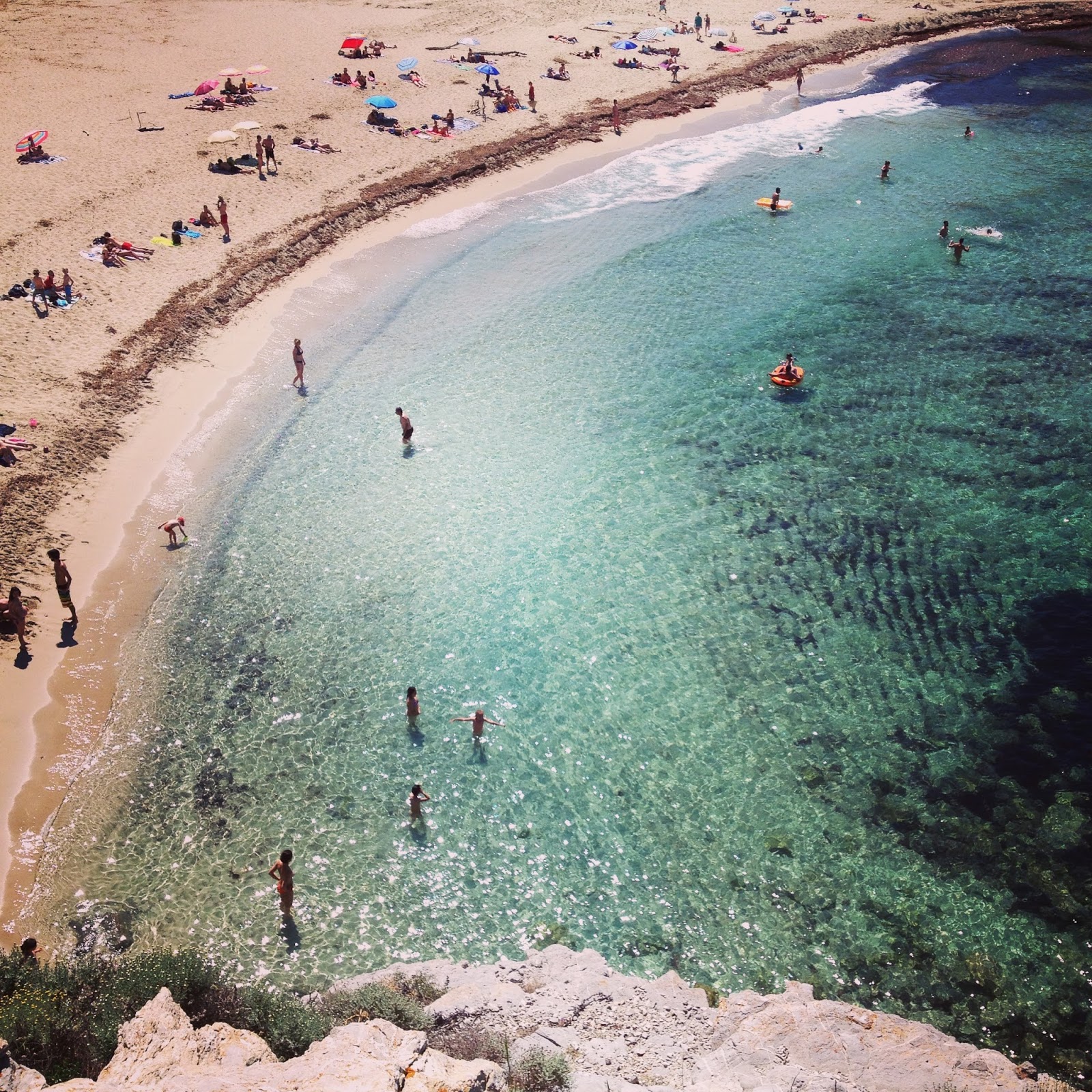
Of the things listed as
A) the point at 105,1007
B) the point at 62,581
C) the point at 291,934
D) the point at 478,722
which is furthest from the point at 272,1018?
the point at 62,581

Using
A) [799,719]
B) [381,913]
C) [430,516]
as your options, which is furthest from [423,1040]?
[430,516]

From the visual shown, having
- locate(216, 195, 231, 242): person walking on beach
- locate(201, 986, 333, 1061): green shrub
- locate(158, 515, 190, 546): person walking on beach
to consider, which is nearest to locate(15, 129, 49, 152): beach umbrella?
locate(216, 195, 231, 242): person walking on beach

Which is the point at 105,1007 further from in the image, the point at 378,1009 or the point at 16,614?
the point at 16,614

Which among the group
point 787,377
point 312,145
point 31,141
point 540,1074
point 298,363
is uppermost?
point 31,141

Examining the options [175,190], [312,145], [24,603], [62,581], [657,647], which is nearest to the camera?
[62,581]

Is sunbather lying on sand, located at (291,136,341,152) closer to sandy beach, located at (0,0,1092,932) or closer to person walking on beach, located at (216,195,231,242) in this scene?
sandy beach, located at (0,0,1092,932)

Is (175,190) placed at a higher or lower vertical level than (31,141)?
lower

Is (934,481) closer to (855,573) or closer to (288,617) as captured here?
(855,573)
